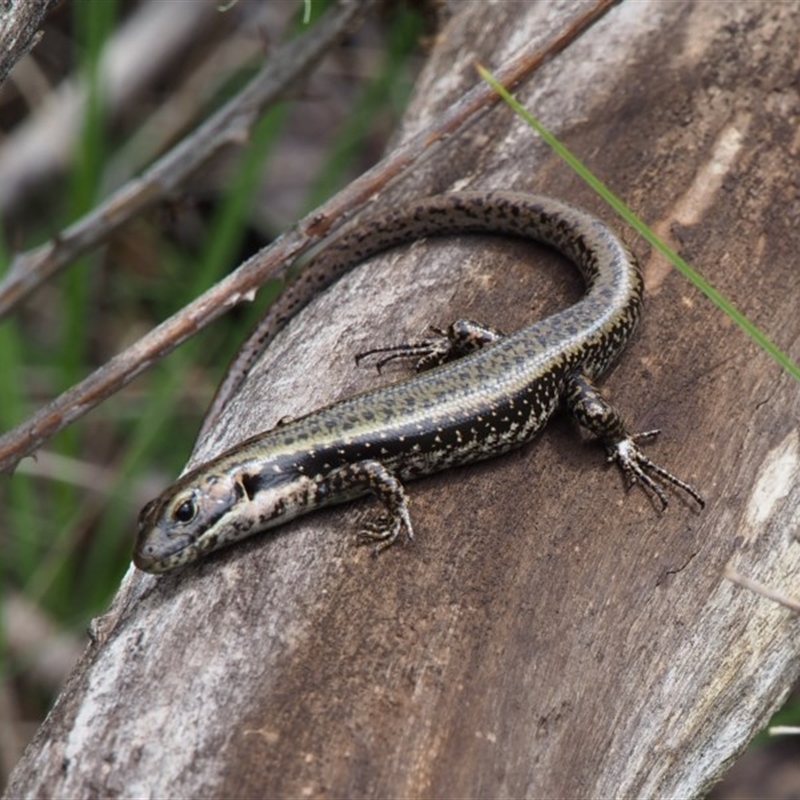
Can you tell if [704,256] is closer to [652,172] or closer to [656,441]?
[652,172]

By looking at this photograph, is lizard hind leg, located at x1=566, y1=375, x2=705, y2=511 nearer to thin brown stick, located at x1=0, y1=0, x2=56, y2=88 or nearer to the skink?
the skink

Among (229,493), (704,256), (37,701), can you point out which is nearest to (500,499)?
(229,493)

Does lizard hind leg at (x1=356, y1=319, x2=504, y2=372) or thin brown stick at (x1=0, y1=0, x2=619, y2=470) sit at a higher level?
thin brown stick at (x1=0, y1=0, x2=619, y2=470)

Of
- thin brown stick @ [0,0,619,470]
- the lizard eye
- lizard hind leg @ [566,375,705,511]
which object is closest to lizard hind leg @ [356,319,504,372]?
lizard hind leg @ [566,375,705,511]

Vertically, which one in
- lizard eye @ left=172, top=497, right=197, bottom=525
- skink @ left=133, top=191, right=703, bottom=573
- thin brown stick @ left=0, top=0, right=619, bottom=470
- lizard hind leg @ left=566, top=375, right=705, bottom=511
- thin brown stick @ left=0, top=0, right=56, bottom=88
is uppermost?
thin brown stick @ left=0, top=0, right=56, bottom=88

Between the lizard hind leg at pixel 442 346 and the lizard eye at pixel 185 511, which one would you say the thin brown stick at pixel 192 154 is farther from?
the lizard eye at pixel 185 511

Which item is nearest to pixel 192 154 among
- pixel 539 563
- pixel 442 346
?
pixel 442 346

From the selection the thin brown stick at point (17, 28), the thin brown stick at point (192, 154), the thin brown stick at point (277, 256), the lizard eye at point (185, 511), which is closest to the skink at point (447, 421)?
the lizard eye at point (185, 511)

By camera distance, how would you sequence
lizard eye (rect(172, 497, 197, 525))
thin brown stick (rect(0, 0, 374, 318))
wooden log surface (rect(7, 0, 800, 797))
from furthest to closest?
thin brown stick (rect(0, 0, 374, 318)), lizard eye (rect(172, 497, 197, 525)), wooden log surface (rect(7, 0, 800, 797))
